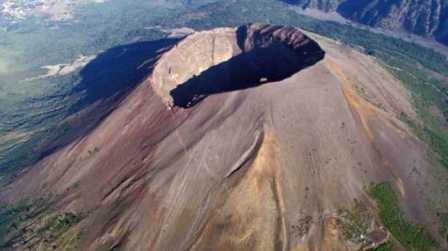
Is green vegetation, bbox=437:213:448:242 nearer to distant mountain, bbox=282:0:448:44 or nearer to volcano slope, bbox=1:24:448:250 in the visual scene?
volcano slope, bbox=1:24:448:250

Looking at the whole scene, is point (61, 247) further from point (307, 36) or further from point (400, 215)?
point (307, 36)

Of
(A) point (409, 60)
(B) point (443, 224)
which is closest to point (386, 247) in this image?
(B) point (443, 224)

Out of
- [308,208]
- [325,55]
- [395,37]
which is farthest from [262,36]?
[395,37]

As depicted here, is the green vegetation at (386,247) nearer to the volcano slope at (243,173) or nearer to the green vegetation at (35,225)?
the volcano slope at (243,173)

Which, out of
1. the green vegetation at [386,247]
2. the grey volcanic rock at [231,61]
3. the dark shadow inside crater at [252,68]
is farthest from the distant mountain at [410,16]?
the green vegetation at [386,247]

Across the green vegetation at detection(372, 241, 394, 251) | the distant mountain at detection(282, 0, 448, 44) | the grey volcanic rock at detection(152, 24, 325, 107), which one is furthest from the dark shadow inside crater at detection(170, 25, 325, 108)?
the distant mountain at detection(282, 0, 448, 44)

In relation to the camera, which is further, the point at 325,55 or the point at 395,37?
the point at 395,37

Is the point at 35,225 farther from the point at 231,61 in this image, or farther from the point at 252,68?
the point at 231,61
